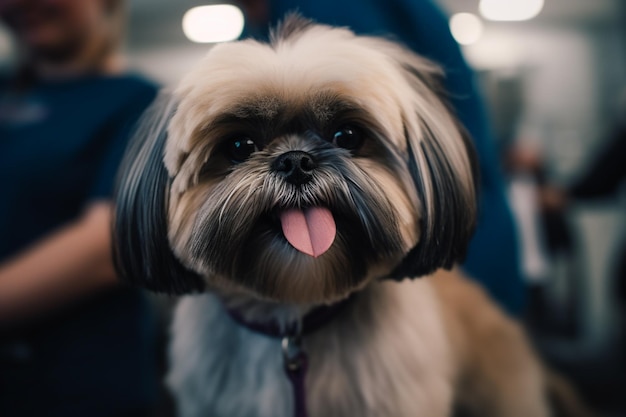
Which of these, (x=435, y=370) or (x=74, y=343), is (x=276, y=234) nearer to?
(x=435, y=370)

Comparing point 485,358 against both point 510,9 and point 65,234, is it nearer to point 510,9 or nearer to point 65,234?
point 65,234

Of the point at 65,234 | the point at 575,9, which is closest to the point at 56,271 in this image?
the point at 65,234

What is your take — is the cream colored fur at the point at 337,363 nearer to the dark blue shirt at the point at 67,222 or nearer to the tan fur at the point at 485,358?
the tan fur at the point at 485,358

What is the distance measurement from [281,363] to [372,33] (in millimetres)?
548

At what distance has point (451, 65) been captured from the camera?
1.01m

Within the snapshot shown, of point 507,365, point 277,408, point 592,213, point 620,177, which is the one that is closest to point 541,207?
point 620,177

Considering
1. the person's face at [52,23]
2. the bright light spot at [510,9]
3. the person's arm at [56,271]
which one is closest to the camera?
the person's arm at [56,271]

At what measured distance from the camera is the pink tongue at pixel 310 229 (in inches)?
26.9

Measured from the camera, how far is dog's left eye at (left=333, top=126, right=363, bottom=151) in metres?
0.77

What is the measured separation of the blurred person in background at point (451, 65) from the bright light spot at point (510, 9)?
15.1ft

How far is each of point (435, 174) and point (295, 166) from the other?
0.23 meters

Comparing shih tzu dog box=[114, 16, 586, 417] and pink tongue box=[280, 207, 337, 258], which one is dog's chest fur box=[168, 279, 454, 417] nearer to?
shih tzu dog box=[114, 16, 586, 417]

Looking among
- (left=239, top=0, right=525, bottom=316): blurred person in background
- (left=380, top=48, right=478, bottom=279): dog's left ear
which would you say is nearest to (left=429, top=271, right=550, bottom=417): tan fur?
(left=239, top=0, right=525, bottom=316): blurred person in background

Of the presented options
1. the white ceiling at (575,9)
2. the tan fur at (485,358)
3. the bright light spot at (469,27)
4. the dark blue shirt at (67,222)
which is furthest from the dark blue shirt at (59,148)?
the bright light spot at (469,27)
